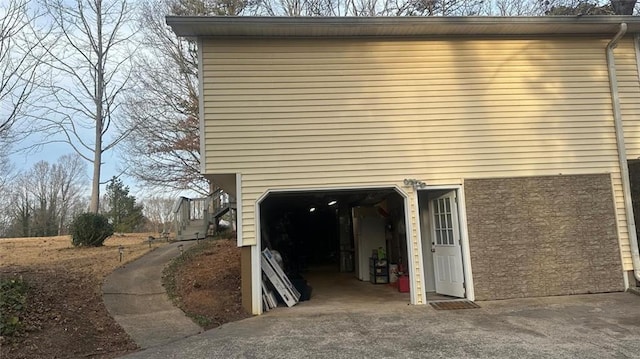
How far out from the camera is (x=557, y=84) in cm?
761

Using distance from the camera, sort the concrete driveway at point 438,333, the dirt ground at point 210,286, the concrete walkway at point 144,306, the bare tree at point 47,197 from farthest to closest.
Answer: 1. the bare tree at point 47,197
2. the dirt ground at point 210,286
3. the concrete walkway at point 144,306
4. the concrete driveway at point 438,333

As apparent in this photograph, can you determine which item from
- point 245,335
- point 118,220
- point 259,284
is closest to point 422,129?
point 259,284

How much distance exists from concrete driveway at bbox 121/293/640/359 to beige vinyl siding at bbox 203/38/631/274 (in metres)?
1.51

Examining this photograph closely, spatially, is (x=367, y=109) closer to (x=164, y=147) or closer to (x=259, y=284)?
(x=259, y=284)

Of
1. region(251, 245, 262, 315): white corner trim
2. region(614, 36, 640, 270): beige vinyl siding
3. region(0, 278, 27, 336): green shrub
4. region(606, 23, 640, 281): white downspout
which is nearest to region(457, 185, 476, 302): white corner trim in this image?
region(614, 36, 640, 270): beige vinyl siding

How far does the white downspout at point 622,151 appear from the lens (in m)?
7.31

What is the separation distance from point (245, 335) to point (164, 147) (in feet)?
38.6

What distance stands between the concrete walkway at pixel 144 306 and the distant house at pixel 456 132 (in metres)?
1.31

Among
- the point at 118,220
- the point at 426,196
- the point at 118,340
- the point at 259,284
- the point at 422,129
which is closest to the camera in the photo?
the point at 118,340

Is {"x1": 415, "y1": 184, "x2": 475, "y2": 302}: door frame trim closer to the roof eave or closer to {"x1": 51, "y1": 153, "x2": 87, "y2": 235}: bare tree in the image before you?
the roof eave

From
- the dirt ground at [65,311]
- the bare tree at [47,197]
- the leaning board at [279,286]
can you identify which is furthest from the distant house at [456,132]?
the bare tree at [47,197]

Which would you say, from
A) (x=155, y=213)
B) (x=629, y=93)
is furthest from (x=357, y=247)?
(x=155, y=213)

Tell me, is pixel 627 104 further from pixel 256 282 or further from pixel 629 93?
pixel 256 282

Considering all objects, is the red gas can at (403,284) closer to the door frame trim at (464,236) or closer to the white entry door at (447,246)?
the white entry door at (447,246)
